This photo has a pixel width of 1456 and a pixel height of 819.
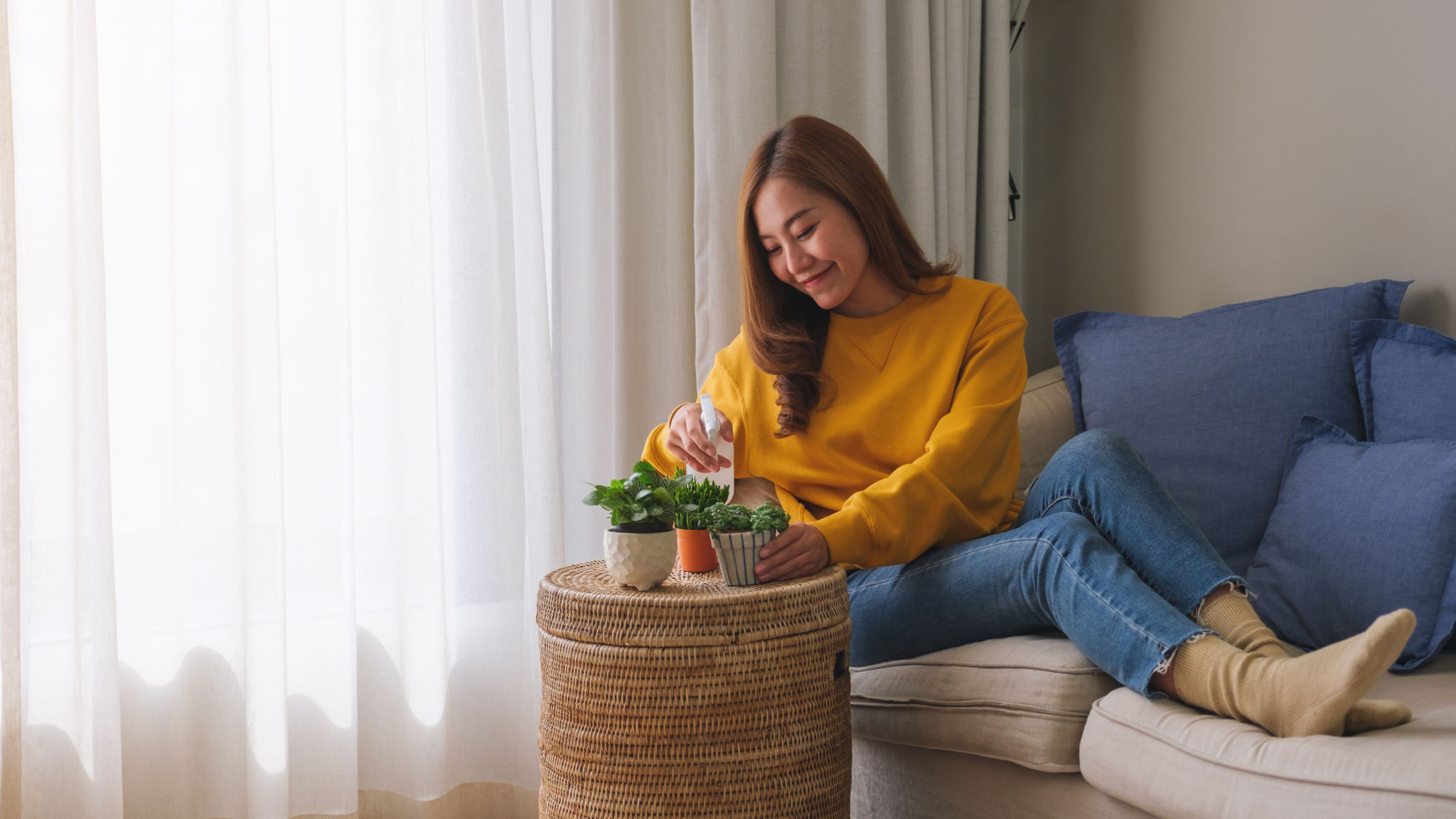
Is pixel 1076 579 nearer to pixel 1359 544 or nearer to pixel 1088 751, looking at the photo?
pixel 1088 751

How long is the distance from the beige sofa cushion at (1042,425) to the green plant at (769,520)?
0.70 metres

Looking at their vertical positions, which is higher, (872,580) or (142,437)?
(142,437)

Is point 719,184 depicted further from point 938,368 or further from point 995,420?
point 995,420

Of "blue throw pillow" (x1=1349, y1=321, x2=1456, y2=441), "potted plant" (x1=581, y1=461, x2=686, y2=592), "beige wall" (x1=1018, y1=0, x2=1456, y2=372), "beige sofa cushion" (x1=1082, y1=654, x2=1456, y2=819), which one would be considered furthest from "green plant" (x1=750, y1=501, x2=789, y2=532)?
"beige wall" (x1=1018, y1=0, x2=1456, y2=372)

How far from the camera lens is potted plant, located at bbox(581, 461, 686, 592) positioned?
3.98ft

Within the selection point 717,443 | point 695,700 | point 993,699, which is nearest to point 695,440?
point 717,443

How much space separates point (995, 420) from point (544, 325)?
34.9 inches

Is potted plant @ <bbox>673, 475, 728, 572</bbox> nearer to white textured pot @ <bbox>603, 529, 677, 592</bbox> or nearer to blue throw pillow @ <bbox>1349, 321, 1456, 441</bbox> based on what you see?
white textured pot @ <bbox>603, 529, 677, 592</bbox>

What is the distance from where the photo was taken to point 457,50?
A: 1854 mm

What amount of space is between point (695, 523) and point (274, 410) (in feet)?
2.88

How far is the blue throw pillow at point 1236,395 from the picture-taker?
1.56 metres

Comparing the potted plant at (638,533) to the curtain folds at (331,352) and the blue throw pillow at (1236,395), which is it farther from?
the blue throw pillow at (1236,395)

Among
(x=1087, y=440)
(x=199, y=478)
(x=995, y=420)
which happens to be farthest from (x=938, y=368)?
(x=199, y=478)

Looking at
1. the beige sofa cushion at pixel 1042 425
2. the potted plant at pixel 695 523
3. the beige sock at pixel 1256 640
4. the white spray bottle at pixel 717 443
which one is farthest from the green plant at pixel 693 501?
the beige sofa cushion at pixel 1042 425
